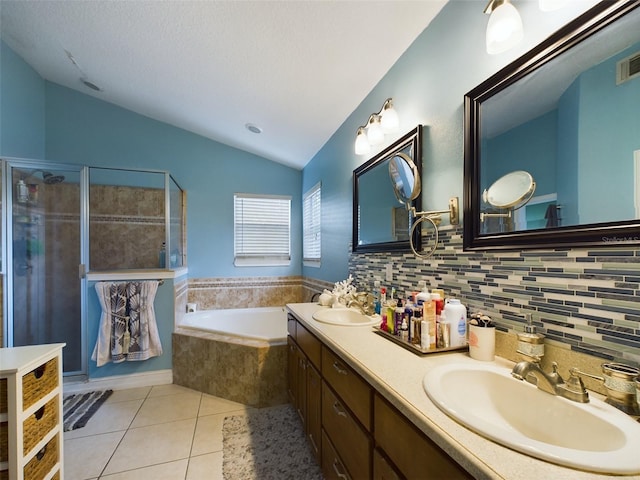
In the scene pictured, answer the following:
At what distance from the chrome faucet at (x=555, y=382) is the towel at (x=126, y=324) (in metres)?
2.75

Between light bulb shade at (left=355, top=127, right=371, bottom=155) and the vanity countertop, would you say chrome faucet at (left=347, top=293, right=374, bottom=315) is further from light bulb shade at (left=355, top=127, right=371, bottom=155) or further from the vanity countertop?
light bulb shade at (left=355, top=127, right=371, bottom=155)

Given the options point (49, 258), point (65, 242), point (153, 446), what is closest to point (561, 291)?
point (153, 446)

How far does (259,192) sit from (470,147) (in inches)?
117

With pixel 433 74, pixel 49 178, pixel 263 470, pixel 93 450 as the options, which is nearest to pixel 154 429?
pixel 93 450

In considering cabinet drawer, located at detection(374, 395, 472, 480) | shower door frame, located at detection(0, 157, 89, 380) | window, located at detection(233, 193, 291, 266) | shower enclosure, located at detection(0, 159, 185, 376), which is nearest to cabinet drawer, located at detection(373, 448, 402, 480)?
cabinet drawer, located at detection(374, 395, 472, 480)

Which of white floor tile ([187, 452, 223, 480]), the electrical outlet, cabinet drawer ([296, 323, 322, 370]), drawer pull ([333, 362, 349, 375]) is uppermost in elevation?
the electrical outlet

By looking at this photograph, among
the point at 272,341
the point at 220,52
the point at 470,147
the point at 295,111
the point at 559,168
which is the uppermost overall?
the point at 220,52

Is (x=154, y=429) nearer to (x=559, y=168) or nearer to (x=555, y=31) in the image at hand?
(x=559, y=168)

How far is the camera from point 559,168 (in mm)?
820

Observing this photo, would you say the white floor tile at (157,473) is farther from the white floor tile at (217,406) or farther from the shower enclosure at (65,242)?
the shower enclosure at (65,242)

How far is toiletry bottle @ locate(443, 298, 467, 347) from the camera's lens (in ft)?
3.51

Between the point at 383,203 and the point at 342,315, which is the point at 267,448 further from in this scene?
the point at 383,203

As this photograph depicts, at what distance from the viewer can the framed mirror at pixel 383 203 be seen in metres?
1.50

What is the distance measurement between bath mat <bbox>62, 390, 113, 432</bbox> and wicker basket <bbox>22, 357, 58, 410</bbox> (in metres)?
1.07
